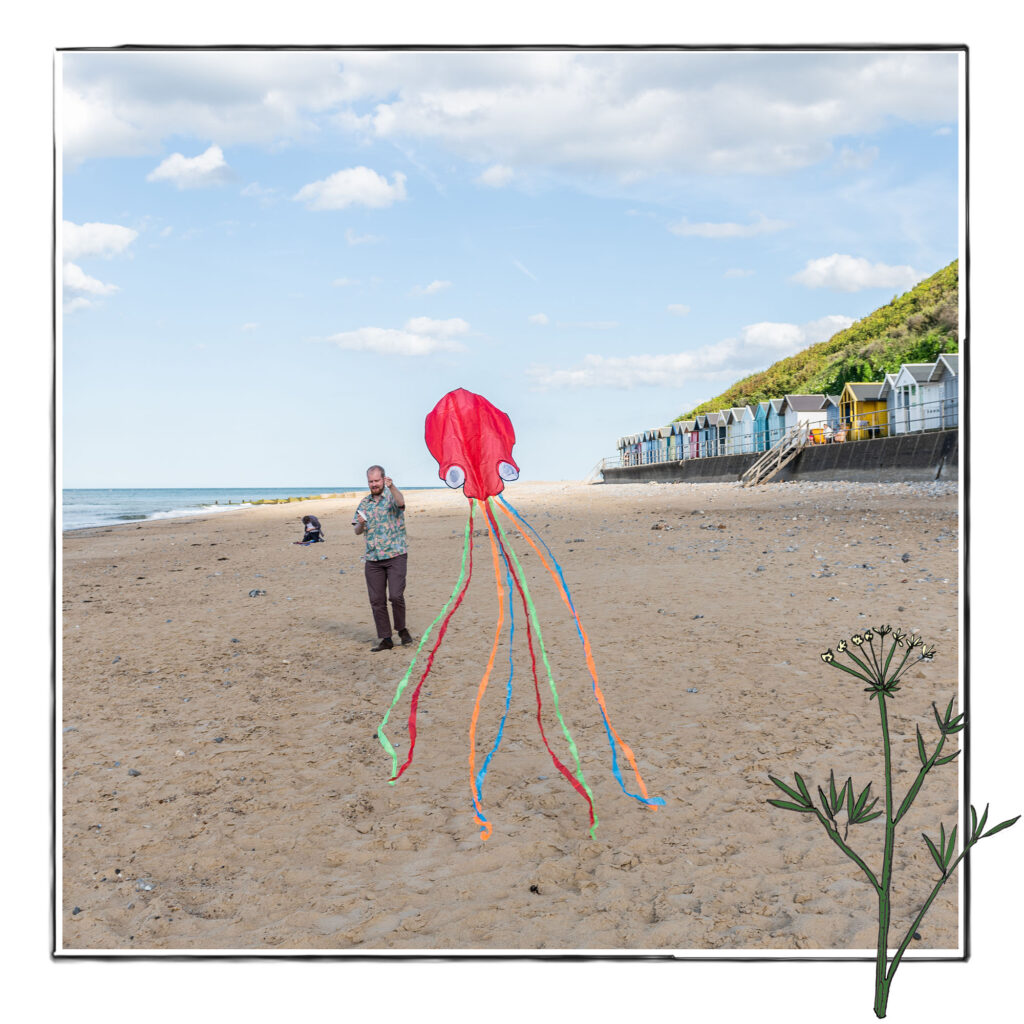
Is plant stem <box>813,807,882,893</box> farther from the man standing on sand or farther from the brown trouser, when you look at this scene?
the brown trouser

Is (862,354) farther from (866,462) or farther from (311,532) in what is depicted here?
(311,532)

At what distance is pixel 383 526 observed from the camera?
6.23 m

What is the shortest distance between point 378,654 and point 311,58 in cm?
430

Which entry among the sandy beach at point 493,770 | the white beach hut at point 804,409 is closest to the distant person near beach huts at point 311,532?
the sandy beach at point 493,770

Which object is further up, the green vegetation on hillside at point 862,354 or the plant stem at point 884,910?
the green vegetation on hillside at point 862,354

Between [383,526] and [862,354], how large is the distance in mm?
36080

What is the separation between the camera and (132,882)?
3320mm

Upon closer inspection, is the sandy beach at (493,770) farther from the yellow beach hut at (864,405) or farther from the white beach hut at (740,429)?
the white beach hut at (740,429)

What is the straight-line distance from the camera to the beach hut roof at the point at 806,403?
32.7 meters

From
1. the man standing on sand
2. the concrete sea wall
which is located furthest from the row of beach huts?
the man standing on sand

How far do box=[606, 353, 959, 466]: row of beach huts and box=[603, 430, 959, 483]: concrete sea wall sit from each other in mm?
541

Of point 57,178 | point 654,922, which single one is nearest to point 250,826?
point 654,922
